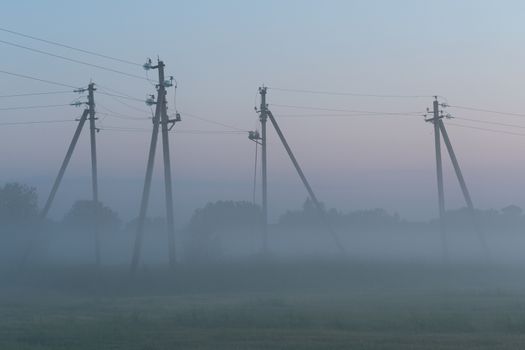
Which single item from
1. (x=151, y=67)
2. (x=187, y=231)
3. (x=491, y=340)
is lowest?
(x=491, y=340)

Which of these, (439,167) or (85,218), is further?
(85,218)

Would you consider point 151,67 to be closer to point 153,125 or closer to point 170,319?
point 153,125

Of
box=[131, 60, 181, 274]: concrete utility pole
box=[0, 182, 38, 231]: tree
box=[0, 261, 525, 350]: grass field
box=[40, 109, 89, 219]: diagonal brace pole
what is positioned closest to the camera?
box=[0, 261, 525, 350]: grass field

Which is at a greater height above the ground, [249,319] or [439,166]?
[439,166]

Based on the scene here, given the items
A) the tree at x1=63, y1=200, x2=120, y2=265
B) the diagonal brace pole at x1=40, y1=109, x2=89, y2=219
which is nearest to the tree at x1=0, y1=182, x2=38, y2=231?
the tree at x1=63, y1=200, x2=120, y2=265

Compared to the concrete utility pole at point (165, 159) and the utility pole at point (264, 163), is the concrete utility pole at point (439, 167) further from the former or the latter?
the concrete utility pole at point (165, 159)

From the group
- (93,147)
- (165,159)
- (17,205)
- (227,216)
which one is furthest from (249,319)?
(227,216)

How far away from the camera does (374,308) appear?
32906 mm

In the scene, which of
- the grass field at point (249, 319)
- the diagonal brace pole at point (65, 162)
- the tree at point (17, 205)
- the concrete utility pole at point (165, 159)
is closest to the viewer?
the grass field at point (249, 319)

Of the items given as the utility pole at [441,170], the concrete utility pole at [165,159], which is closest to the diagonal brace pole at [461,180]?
the utility pole at [441,170]

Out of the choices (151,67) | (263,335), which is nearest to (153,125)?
(151,67)

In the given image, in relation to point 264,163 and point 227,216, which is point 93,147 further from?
point 227,216

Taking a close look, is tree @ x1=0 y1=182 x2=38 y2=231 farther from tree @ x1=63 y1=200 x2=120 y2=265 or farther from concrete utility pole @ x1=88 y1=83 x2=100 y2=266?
concrete utility pole @ x1=88 y1=83 x2=100 y2=266

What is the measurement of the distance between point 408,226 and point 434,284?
6077 cm
